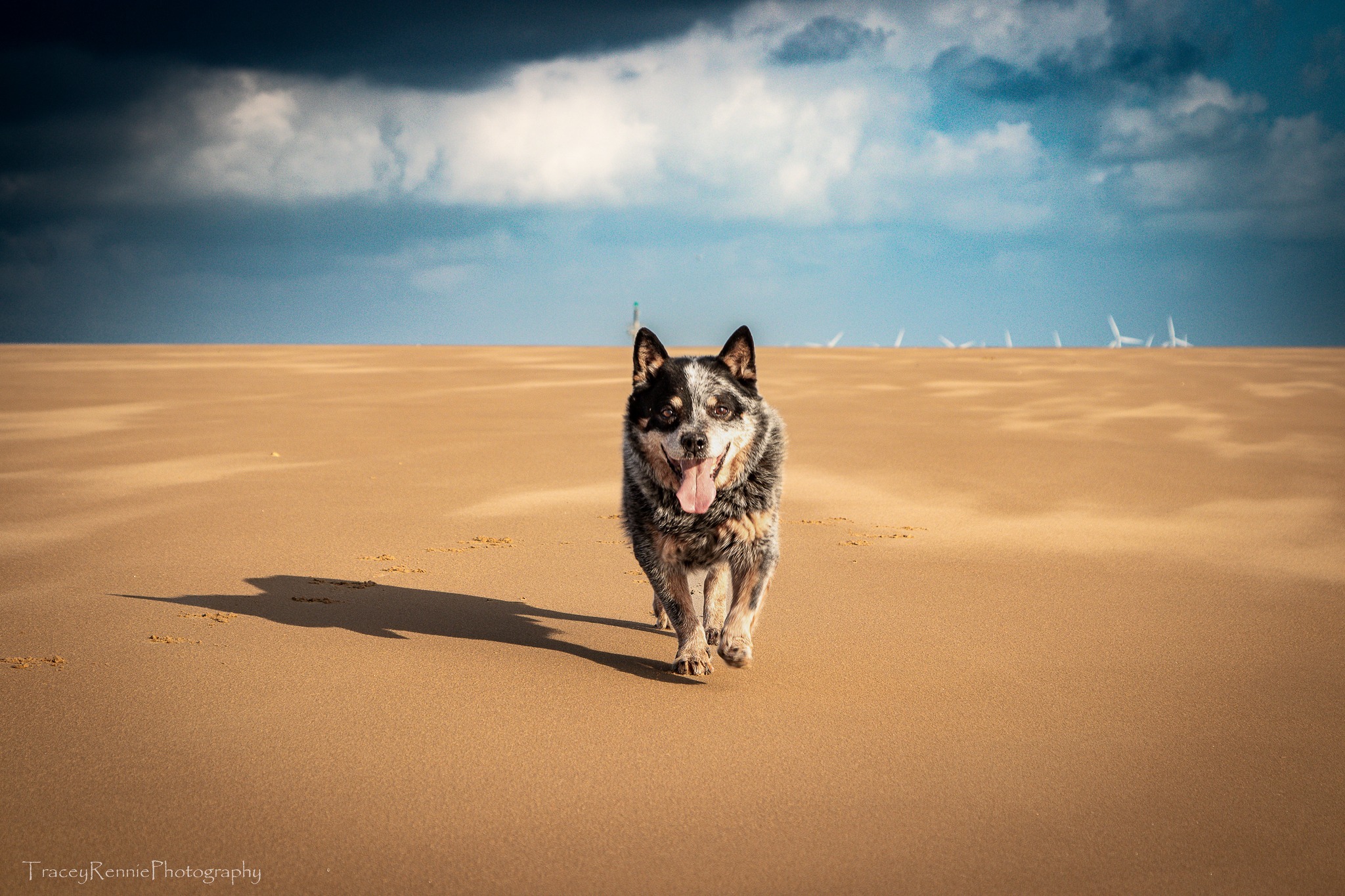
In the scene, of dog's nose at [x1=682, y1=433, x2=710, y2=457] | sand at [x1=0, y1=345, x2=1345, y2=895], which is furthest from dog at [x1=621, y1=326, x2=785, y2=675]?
sand at [x1=0, y1=345, x2=1345, y2=895]

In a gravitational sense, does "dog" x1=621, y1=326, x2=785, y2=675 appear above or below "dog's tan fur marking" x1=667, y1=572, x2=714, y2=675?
above

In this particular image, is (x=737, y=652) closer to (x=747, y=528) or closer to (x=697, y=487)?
(x=747, y=528)

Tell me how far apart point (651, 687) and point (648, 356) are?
169cm

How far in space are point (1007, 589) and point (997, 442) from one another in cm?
666

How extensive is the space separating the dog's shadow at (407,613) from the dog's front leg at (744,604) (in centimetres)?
34

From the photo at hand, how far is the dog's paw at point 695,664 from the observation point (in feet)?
13.1

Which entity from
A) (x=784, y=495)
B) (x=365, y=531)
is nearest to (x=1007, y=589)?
(x=784, y=495)

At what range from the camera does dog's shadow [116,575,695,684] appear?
4496 millimetres

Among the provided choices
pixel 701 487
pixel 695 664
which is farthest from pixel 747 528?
pixel 695 664

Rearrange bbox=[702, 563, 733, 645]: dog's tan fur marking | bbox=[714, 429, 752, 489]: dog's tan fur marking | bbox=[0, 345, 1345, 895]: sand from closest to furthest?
1. bbox=[0, 345, 1345, 895]: sand
2. bbox=[714, 429, 752, 489]: dog's tan fur marking
3. bbox=[702, 563, 733, 645]: dog's tan fur marking

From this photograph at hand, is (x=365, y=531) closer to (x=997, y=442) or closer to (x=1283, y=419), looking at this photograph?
(x=997, y=442)

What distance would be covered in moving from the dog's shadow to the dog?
36 cm

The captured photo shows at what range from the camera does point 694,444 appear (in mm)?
4133

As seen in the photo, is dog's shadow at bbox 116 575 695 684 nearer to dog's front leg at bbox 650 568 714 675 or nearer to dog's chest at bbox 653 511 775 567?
dog's front leg at bbox 650 568 714 675
